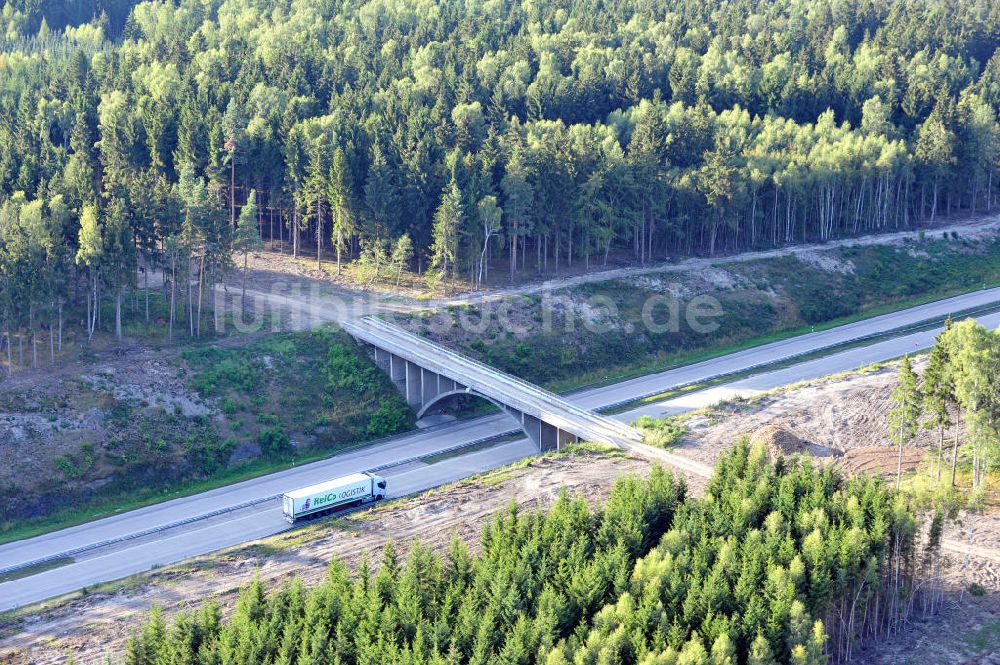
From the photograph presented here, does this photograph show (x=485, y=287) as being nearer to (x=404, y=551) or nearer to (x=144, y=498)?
(x=144, y=498)

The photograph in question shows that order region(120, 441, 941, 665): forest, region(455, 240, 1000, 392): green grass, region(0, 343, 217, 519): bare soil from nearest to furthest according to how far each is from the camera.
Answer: region(120, 441, 941, 665): forest < region(0, 343, 217, 519): bare soil < region(455, 240, 1000, 392): green grass

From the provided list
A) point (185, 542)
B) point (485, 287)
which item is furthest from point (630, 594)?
point (485, 287)

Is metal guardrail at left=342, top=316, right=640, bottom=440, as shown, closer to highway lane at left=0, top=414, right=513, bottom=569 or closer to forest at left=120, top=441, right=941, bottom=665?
highway lane at left=0, top=414, right=513, bottom=569

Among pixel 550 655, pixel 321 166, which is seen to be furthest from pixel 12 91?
pixel 550 655

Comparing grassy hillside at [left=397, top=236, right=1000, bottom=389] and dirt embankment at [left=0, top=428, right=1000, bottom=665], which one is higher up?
grassy hillside at [left=397, top=236, right=1000, bottom=389]

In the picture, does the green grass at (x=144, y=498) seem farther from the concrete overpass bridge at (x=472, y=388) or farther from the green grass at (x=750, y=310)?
the green grass at (x=750, y=310)

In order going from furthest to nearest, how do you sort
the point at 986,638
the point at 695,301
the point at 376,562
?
the point at 695,301
the point at 376,562
the point at 986,638

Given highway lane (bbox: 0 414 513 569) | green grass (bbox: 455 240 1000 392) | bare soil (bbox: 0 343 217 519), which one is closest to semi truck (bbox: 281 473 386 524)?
highway lane (bbox: 0 414 513 569)

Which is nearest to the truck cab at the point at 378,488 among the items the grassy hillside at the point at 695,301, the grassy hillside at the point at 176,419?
the grassy hillside at the point at 176,419
